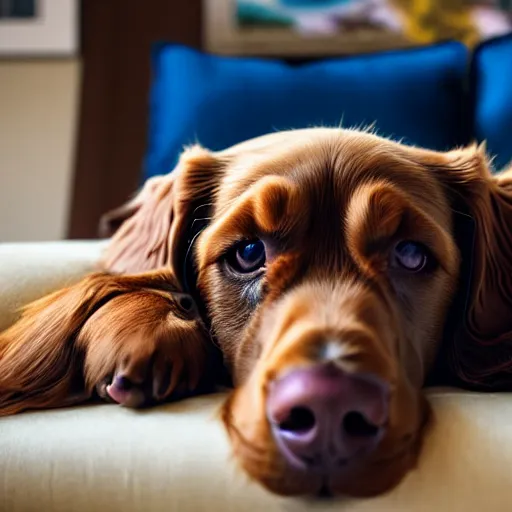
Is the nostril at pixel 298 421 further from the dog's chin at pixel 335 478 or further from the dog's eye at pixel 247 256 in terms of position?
the dog's eye at pixel 247 256

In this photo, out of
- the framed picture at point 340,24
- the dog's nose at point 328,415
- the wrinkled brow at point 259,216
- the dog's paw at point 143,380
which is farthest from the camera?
the framed picture at point 340,24

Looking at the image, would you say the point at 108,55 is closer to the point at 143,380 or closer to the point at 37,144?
the point at 37,144

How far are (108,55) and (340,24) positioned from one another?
1040 mm

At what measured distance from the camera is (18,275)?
1565 mm

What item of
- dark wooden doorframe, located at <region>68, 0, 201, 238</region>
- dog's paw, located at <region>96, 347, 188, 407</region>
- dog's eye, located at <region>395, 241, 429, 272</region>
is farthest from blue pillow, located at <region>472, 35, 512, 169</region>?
dog's paw, located at <region>96, 347, 188, 407</region>

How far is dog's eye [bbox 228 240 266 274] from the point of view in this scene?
1.38 meters

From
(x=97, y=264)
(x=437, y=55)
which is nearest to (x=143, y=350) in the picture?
(x=97, y=264)

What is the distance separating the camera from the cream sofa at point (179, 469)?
39.4 inches

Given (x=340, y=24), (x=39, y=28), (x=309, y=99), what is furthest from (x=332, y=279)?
(x=39, y=28)

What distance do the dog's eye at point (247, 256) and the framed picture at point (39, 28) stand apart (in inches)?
95.7

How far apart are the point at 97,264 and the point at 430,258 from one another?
0.74m

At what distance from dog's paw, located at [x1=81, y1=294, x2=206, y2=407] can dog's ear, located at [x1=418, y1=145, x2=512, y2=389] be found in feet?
1.62

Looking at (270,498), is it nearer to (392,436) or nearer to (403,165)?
(392,436)

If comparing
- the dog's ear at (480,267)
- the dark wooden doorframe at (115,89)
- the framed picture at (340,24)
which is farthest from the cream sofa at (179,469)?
the framed picture at (340,24)
